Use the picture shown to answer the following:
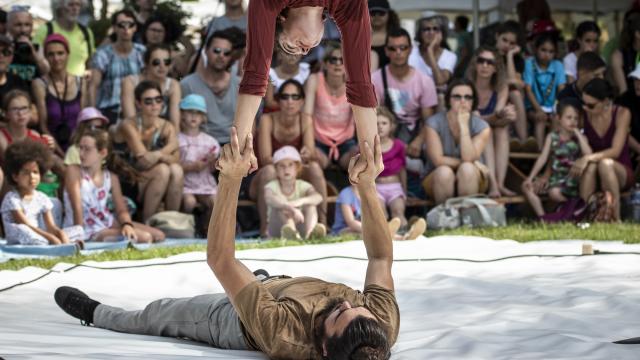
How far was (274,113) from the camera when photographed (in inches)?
308

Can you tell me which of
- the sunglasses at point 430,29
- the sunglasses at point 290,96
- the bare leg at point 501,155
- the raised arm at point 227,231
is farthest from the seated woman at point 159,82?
the raised arm at point 227,231

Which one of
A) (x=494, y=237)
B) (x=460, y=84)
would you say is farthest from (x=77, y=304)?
(x=460, y=84)

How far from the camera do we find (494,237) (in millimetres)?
6953

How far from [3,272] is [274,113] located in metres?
2.93

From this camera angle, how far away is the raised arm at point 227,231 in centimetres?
342

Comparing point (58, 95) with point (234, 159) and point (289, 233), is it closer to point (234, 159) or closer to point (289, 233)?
point (289, 233)

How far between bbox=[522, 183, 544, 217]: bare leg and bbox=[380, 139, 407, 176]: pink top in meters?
1.00

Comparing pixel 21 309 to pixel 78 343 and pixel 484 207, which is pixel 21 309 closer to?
pixel 78 343

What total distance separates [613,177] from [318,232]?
7.39 feet

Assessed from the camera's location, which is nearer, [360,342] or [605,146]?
[360,342]

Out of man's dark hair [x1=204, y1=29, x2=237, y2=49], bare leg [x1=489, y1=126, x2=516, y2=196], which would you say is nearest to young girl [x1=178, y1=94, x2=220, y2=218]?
man's dark hair [x1=204, y1=29, x2=237, y2=49]

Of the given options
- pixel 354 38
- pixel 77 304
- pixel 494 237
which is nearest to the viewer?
pixel 354 38

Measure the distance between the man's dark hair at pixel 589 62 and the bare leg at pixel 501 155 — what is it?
0.80 meters

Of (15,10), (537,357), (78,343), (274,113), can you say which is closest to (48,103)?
(15,10)
